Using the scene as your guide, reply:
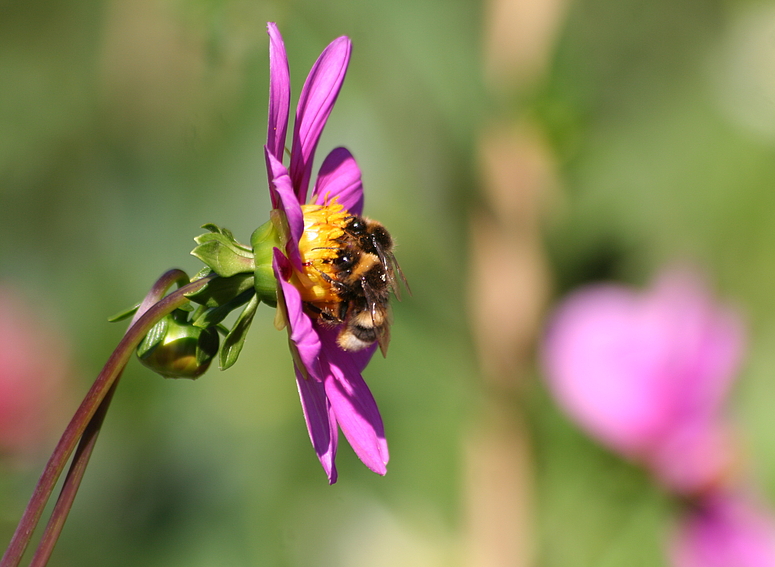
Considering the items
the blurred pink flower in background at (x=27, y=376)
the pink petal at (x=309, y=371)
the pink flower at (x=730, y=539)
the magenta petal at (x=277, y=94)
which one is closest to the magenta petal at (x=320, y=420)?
the pink petal at (x=309, y=371)

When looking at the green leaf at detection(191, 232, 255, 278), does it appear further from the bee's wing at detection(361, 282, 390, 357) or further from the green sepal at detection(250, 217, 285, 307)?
the bee's wing at detection(361, 282, 390, 357)

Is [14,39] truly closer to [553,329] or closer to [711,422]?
[553,329]

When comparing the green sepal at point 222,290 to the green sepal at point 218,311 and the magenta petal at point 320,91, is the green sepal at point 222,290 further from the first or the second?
the magenta petal at point 320,91

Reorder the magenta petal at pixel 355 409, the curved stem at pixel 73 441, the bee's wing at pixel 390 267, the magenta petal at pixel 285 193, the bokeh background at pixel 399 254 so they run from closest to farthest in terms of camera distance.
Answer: the curved stem at pixel 73 441 < the magenta petal at pixel 285 193 < the magenta petal at pixel 355 409 < the bee's wing at pixel 390 267 < the bokeh background at pixel 399 254

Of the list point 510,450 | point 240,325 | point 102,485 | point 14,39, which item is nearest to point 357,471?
point 510,450

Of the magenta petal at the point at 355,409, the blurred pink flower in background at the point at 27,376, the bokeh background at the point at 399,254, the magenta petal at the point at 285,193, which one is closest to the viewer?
the magenta petal at the point at 285,193

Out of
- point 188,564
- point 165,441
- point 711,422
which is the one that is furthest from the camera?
point 165,441
